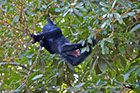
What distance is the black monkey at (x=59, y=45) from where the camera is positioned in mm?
2228

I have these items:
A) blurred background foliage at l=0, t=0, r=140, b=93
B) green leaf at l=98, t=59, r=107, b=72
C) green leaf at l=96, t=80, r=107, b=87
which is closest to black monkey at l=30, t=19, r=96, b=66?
blurred background foliage at l=0, t=0, r=140, b=93

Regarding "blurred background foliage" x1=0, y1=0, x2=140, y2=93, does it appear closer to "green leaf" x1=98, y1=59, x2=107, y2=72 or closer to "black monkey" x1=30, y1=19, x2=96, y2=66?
"green leaf" x1=98, y1=59, x2=107, y2=72

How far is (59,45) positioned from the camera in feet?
7.88

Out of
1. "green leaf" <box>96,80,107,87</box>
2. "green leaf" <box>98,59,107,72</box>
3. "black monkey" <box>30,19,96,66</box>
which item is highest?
"black monkey" <box>30,19,96,66</box>

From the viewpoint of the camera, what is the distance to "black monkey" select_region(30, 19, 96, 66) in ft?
7.31

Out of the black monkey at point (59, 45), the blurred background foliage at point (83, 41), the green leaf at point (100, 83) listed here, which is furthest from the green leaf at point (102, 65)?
the green leaf at point (100, 83)

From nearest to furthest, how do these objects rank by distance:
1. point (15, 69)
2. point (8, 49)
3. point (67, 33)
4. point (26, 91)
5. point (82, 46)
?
point (82, 46)
point (26, 91)
point (67, 33)
point (8, 49)
point (15, 69)

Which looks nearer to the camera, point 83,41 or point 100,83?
point 100,83

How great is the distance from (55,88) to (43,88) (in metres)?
0.20

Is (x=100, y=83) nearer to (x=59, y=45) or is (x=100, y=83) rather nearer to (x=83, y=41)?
(x=83, y=41)

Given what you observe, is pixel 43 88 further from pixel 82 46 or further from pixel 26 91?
pixel 82 46

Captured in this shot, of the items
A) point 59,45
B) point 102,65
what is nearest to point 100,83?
point 102,65

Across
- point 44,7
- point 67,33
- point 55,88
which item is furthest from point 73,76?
point 44,7

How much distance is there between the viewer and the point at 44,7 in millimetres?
2365
